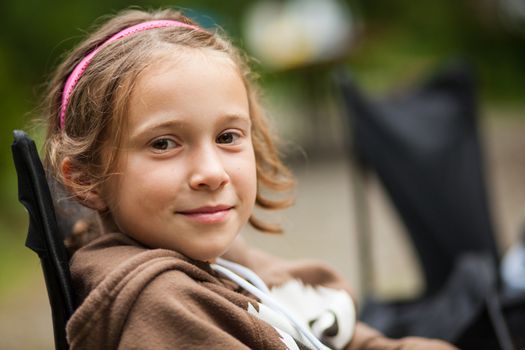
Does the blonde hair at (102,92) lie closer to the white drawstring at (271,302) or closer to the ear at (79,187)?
the ear at (79,187)

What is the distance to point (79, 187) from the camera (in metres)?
1.39

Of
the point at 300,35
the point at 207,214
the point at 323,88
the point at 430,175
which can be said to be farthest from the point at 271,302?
the point at 323,88

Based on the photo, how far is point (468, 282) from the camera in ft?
7.13

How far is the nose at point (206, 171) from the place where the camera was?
1305 millimetres

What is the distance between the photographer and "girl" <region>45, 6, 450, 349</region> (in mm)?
1188

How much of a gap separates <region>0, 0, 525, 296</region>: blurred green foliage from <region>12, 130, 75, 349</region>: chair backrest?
3.62 metres

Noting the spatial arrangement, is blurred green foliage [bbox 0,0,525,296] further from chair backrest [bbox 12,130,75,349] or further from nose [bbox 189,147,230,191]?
nose [bbox 189,147,230,191]

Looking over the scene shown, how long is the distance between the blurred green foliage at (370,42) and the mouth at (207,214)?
372 cm

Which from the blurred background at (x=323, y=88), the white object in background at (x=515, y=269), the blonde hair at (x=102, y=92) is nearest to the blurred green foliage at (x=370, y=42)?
the blurred background at (x=323, y=88)

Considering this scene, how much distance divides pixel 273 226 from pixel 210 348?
63 centimetres

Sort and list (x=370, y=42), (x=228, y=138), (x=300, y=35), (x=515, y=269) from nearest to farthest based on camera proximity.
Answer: (x=228, y=138), (x=515, y=269), (x=300, y=35), (x=370, y=42)

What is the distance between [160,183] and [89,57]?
1.00 feet

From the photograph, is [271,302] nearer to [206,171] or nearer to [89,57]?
[206,171]

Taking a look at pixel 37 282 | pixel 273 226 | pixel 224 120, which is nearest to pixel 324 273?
pixel 273 226
